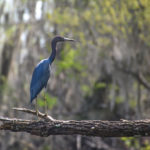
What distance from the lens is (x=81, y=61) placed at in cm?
1655

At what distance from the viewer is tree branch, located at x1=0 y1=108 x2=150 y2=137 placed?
5398 mm

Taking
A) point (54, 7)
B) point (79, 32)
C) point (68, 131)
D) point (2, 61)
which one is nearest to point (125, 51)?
point (79, 32)

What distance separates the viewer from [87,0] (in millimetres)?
15148

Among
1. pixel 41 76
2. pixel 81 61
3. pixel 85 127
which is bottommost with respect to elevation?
pixel 85 127

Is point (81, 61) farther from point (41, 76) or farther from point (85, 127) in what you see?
point (85, 127)

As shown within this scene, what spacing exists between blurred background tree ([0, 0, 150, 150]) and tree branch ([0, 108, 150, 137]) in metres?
7.80

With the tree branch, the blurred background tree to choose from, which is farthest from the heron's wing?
the blurred background tree

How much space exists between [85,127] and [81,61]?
36.3 feet

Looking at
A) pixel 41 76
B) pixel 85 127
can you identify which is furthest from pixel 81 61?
pixel 85 127

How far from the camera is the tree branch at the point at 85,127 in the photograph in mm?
5398

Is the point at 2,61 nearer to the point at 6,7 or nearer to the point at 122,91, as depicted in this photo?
the point at 6,7

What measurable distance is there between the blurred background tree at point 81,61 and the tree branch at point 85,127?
780 centimetres

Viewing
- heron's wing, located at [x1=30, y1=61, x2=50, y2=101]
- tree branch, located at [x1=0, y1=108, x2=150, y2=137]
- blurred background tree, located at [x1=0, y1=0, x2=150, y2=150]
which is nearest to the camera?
tree branch, located at [x1=0, y1=108, x2=150, y2=137]

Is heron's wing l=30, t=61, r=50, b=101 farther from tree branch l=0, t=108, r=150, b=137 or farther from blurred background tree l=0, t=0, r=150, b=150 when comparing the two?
blurred background tree l=0, t=0, r=150, b=150
